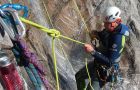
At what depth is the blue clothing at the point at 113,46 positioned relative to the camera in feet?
21.8

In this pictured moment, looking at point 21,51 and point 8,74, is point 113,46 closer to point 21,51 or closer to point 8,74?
point 21,51

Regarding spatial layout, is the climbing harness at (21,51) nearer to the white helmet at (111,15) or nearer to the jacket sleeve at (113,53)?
the jacket sleeve at (113,53)

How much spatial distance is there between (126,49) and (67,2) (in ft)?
6.19

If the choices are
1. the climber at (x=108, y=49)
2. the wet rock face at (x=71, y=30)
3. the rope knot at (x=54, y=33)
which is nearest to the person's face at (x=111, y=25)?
the climber at (x=108, y=49)

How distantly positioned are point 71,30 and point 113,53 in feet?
5.62

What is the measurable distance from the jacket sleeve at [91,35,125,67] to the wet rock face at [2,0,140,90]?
981 mm

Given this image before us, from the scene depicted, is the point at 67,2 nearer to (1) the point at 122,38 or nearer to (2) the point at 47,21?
(2) the point at 47,21

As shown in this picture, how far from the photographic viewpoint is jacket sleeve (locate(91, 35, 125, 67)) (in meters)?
6.64

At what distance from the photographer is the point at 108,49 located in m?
6.84

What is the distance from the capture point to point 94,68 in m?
7.48

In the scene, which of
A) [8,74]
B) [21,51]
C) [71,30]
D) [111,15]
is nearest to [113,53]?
[111,15]

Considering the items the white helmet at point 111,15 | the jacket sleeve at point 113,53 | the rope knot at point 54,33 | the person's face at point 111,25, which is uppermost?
the rope knot at point 54,33

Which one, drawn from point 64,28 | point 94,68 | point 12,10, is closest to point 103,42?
point 94,68

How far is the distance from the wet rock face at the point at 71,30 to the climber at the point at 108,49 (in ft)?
2.00
